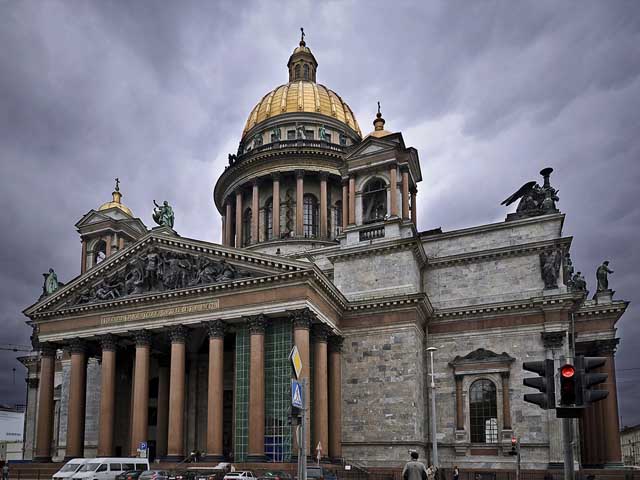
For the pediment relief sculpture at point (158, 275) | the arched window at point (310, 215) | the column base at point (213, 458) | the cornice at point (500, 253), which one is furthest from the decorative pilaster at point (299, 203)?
the column base at point (213, 458)

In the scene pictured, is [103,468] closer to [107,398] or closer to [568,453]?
[107,398]

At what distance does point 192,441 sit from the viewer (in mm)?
44469

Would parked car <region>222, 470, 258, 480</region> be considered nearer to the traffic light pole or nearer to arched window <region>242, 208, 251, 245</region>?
the traffic light pole

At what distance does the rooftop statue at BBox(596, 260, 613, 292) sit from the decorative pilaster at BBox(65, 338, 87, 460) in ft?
115

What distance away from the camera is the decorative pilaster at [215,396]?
3562cm

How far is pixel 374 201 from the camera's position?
46.4m

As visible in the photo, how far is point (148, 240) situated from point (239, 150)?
2415cm

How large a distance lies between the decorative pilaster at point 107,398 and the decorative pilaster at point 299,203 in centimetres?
1925

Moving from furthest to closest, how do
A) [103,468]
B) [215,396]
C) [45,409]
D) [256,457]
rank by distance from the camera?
1. [45,409]
2. [215,396]
3. [256,457]
4. [103,468]

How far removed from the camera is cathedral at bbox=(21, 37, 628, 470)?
3691cm

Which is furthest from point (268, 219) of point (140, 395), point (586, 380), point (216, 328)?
point (586, 380)

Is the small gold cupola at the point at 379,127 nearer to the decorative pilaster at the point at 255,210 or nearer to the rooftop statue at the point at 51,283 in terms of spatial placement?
the decorative pilaster at the point at 255,210

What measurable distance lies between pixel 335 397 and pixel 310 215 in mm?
22091

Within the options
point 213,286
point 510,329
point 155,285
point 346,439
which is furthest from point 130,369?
point 510,329
